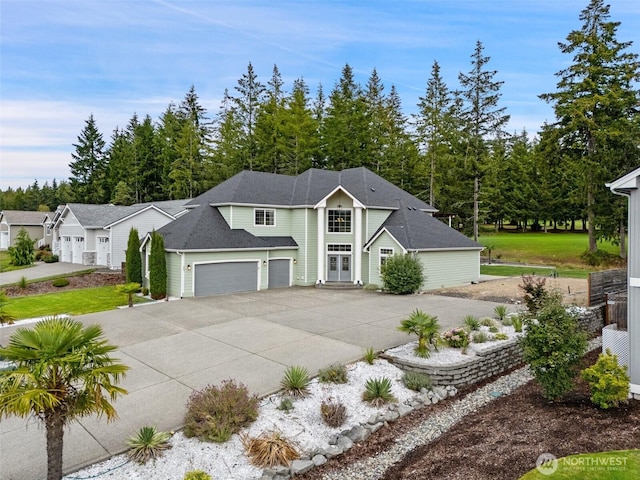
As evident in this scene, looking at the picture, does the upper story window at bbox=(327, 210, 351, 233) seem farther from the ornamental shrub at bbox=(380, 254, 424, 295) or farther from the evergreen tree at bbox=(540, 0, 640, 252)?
the evergreen tree at bbox=(540, 0, 640, 252)

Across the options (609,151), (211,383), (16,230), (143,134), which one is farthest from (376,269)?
(143,134)

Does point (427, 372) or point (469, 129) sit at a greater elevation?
point (469, 129)

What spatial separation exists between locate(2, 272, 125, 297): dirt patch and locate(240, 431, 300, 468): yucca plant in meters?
20.0

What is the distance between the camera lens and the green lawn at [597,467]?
4.75 meters

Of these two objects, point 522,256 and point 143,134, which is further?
point 143,134

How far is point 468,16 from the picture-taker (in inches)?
513

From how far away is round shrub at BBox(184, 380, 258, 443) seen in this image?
629 centimetres

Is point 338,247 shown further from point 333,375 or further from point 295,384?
point 295,384

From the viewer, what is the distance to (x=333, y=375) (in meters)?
8.52

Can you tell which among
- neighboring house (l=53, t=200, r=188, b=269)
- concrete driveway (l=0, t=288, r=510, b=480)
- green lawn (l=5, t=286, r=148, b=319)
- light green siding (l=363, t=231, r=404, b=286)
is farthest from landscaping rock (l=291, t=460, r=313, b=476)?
neighboring house (l=53, t=200, r=188, b=269)

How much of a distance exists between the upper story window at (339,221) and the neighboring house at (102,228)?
15205 millimetres

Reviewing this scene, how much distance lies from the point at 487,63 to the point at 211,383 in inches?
1423

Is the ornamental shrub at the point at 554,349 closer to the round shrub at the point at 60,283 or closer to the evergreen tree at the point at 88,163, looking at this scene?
the round shrub at the point at 60,283

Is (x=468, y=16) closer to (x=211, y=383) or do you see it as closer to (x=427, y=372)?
(x=427, y=372)
